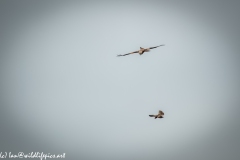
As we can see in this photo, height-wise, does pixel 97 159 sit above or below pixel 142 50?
below

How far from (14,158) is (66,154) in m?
4.31

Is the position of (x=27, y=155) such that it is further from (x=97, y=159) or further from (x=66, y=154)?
(x=97, y=159)

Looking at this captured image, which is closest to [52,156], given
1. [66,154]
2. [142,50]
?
[66,154]

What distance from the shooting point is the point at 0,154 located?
837 inches

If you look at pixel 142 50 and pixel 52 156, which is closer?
pixel 142 50

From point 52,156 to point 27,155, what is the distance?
2117 millimetres

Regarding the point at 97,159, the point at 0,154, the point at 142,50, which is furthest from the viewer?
the point at 97,159

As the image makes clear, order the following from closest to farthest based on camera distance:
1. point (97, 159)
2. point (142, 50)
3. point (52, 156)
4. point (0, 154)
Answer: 1. point (142, 50)
2. point (0, 154)
3. point (52, 156)
4. point (97, 159)

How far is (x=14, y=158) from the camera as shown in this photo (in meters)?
21.5

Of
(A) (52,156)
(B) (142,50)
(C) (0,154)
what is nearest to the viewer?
(B) (142,50)

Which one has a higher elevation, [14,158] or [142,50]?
[142,50]

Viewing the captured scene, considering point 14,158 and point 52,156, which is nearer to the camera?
point 14,158

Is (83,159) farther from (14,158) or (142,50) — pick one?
(142,50)

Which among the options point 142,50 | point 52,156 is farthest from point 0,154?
point 142,50
